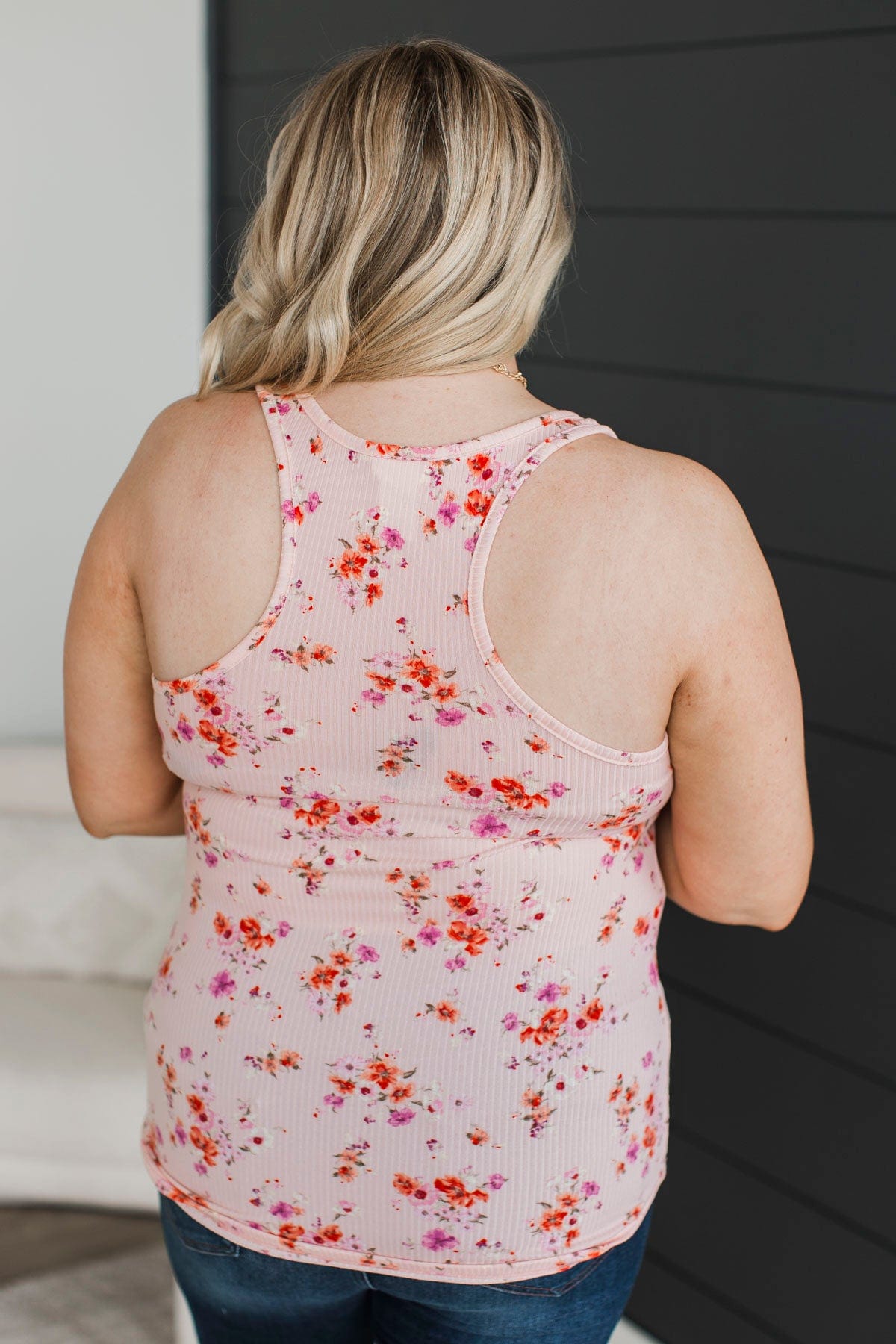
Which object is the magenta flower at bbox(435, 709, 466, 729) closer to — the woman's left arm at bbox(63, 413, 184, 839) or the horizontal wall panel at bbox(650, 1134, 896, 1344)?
the woman's left arm at bbox(63, 413, 184, 839)

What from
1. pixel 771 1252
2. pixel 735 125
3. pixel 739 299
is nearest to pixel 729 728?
pixel 739 299

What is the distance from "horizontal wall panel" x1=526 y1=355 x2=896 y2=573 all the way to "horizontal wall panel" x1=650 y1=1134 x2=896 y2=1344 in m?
0.78

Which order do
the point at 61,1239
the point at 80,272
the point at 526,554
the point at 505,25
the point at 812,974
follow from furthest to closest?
the point at 80,272 → the point at 61,1239 → the point at 505,25 → the point at 812,974 → the point at 526,554

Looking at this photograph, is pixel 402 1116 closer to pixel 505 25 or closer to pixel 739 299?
pixel 739 299

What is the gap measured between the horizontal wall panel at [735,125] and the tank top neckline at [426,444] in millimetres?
732

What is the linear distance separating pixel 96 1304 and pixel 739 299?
195cm

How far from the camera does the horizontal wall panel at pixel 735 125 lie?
58.0 inches

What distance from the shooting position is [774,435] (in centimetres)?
163

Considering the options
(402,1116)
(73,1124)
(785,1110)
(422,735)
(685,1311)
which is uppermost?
(422,735)

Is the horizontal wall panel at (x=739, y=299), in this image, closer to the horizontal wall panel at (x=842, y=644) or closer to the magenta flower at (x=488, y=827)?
the horizontal wall panel at (x=842, y=644)

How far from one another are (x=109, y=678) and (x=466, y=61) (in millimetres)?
597

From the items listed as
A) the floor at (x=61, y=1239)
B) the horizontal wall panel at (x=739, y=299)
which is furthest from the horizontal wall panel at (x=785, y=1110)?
the floor at (x=61, y=1239)

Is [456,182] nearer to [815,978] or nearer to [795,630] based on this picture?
[795,630]

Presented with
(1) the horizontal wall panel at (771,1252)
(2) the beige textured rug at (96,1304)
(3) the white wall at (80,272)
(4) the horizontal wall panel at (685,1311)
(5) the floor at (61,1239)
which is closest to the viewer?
(1) the horizontal wall panel at (771,1252)
